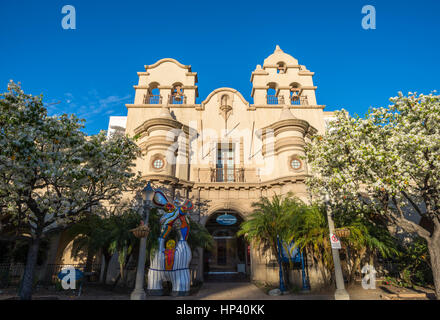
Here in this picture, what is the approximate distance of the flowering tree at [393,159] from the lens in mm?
8680

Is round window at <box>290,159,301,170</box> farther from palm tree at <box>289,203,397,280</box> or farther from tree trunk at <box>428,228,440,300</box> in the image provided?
tree trunk at <box>428,228,440,300</box>

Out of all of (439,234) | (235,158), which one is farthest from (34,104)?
(439,234)

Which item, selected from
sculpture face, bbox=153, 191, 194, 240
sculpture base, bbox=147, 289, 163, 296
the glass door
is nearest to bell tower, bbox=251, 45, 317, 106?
the glass door

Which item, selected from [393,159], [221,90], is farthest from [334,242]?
[221,90]

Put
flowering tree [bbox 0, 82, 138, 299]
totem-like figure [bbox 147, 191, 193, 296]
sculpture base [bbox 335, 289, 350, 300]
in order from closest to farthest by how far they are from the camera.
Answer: flowering tree [bbox 0, 82, 138, 299], sculpture base [bbox 335, 289, 350, 300], totem-like figure [bbox 147, 191, 193, 296]

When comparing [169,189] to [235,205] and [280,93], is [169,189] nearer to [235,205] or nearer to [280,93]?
[235,205]

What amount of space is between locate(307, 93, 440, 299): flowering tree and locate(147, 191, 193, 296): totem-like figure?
22.6 ft

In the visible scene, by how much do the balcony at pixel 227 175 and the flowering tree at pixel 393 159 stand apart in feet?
25.3

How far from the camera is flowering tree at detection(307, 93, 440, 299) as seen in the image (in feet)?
28.5

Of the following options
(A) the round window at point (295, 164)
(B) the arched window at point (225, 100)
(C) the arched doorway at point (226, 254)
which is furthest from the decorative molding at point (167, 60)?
(C) the arched doorway at point (226, 254)

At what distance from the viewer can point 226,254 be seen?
18953 millimetres

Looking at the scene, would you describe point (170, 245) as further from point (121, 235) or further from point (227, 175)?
point (227, 175)

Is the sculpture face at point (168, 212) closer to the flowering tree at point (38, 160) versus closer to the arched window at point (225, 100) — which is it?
the flowering tree at point (38, 160)

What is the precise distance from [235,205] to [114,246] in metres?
8.21
